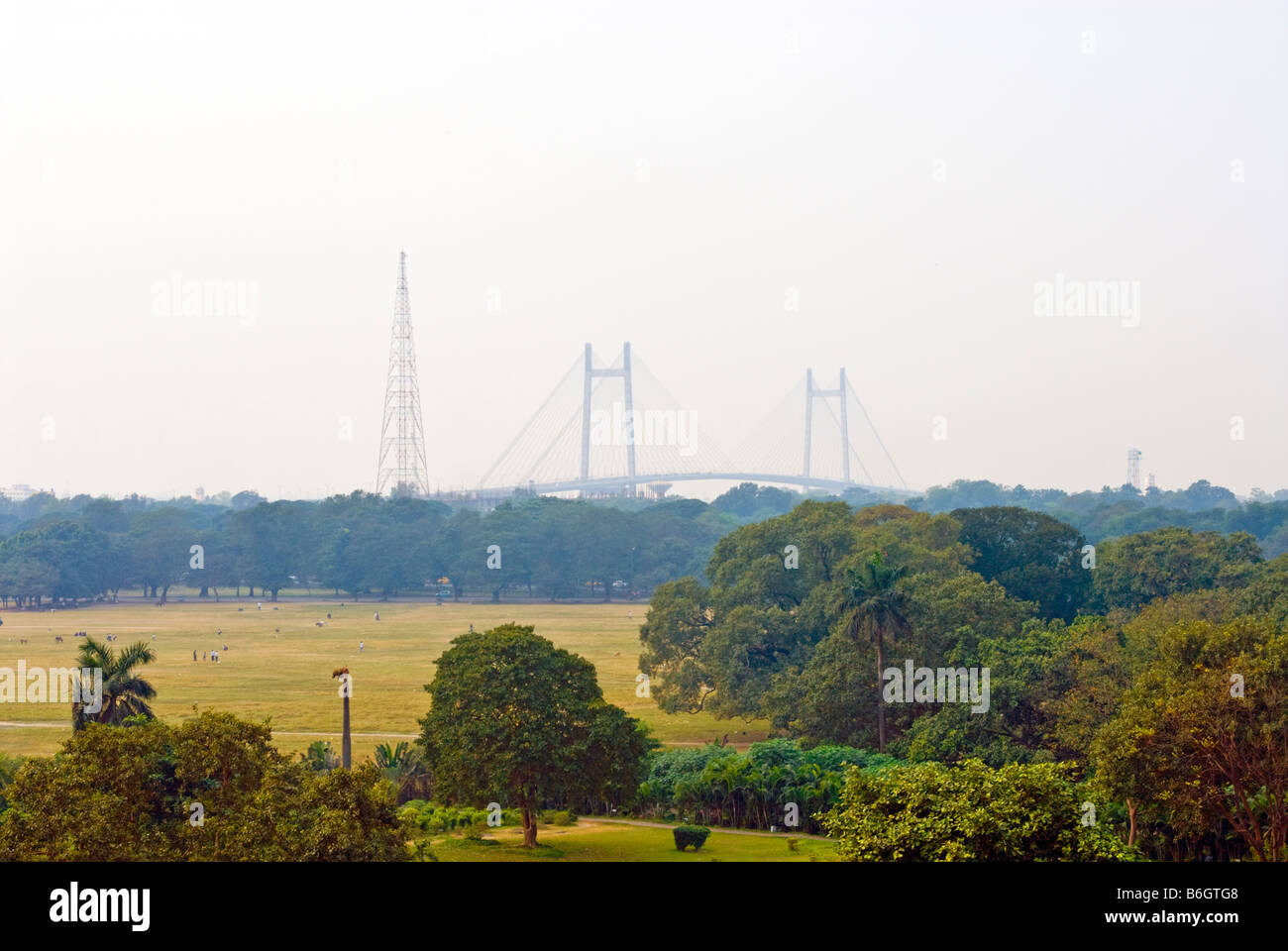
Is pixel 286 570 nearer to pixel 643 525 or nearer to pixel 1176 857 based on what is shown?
pixel 643 525

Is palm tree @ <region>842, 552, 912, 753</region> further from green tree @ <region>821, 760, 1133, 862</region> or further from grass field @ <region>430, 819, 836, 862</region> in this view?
green tree @ <region>821, 760, 1133, 862</region>

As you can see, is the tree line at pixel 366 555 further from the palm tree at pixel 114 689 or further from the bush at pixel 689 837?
the bush at pixel 689 837

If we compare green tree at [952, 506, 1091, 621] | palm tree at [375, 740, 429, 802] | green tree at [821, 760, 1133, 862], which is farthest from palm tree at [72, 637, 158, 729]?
green tree at [952, 506, 1091, 621]

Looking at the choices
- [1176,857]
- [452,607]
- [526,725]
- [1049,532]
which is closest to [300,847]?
[526,725]

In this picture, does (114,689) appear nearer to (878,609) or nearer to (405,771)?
(405,771)

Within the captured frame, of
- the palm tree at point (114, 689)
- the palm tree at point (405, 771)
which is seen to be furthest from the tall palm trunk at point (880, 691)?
the palm tree at point (114, 689)

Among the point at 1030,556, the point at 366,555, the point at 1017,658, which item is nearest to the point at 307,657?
the point at 1030,556
